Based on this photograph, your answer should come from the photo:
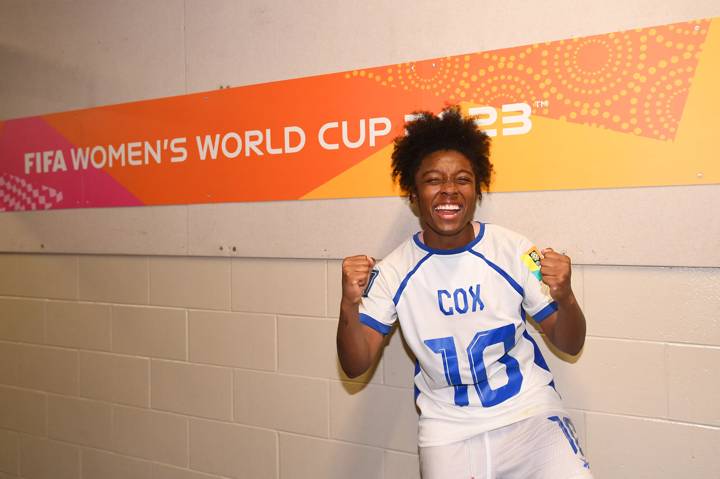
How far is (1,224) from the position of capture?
290 cm

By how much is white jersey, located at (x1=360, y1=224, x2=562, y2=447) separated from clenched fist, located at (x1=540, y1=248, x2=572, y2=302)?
0.39 ft

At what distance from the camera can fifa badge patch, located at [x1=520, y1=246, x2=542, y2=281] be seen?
5.51 ft

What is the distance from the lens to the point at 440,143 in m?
1.78

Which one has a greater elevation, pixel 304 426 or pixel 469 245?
pixel 469 245

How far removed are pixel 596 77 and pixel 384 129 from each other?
2.15ft

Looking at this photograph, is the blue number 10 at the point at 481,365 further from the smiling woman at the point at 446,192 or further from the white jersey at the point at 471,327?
the smiling woman at the point at 446,192

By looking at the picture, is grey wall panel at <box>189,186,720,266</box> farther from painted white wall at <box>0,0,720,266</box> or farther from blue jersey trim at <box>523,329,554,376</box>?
blue jersey trim at <box>523,329,554,376</box>

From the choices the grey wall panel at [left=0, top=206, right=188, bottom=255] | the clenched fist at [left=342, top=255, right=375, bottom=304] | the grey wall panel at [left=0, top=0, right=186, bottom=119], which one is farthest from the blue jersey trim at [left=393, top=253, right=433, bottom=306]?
the grey wall panel at [left=0, top=0, right=186, bottom=119]

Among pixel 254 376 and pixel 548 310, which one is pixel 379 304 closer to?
pixel 548 310

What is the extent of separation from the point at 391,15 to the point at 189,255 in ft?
3.84

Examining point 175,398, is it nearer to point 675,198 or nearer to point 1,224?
point 1,224

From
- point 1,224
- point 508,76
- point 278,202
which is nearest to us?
point 508,76

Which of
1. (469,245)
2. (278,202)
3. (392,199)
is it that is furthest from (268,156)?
(469,245)

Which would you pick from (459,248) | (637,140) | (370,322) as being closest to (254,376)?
(370,322)
